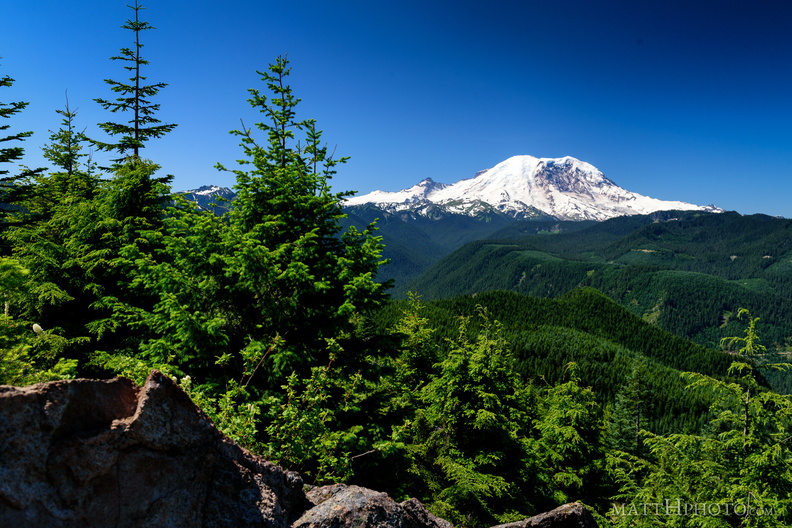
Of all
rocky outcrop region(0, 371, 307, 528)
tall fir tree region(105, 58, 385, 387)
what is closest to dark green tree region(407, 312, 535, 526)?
tall fir tree region(105, 58, 385, 387)

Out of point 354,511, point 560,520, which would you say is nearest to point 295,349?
point 354,511

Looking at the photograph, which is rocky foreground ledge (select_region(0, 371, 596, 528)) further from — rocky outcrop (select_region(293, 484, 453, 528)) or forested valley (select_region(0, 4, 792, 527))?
forested valley (select_region(0, 4, 792, 527))

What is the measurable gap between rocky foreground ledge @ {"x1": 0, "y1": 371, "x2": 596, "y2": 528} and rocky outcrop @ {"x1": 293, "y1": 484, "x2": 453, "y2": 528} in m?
0.01

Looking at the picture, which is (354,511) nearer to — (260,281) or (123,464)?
(123,464)

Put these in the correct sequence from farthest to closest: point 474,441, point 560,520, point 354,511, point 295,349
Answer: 1. point 474,441
2. point 295,349
3. point 560,520
4. point 354,511

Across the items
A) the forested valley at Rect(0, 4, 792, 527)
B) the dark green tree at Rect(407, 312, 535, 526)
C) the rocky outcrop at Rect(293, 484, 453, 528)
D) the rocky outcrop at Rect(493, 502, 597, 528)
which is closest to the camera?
the rocky outcrop at Rect(293, 484, 453, 528)

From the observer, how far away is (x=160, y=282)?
9.44 metres

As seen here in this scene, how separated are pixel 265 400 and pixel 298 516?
133 inches

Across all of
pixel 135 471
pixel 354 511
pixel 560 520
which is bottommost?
pixel 560 520

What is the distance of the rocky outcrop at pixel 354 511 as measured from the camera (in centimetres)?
471

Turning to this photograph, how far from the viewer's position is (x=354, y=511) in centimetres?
481

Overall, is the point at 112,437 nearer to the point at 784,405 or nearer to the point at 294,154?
the point at 294,154

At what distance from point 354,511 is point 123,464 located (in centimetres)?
272

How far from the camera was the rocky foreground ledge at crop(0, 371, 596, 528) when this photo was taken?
10.2 ft
